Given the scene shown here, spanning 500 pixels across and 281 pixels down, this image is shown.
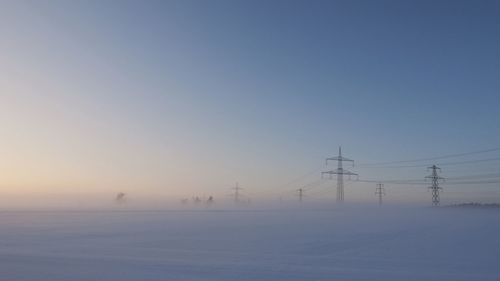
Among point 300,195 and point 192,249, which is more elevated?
point 300,195

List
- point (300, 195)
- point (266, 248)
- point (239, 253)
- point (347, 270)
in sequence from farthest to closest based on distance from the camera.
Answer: point (300, 195) < point (266, 248) < point (239, 253) < point (347, 270)

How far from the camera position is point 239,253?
21.5 metres

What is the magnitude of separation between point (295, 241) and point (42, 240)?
44.4ft

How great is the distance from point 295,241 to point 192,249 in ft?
22.5

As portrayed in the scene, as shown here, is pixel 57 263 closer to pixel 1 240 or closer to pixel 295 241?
pixel 1 240

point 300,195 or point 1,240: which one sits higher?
point 300,195

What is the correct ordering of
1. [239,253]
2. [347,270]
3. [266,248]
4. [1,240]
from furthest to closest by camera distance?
[1,240], [266,248], [239,253], [347,270]

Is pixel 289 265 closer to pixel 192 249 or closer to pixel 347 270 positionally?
pixel 347 270

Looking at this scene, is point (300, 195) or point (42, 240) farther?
point (300, 195)

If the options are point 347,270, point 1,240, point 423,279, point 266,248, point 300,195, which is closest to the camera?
point 423,279

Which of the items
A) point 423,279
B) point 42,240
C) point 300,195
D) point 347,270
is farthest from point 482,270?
point 300,195

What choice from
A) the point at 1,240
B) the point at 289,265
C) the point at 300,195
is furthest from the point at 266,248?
the point at 300,195

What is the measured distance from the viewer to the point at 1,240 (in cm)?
2627

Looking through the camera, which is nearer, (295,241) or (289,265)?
(289,265)
